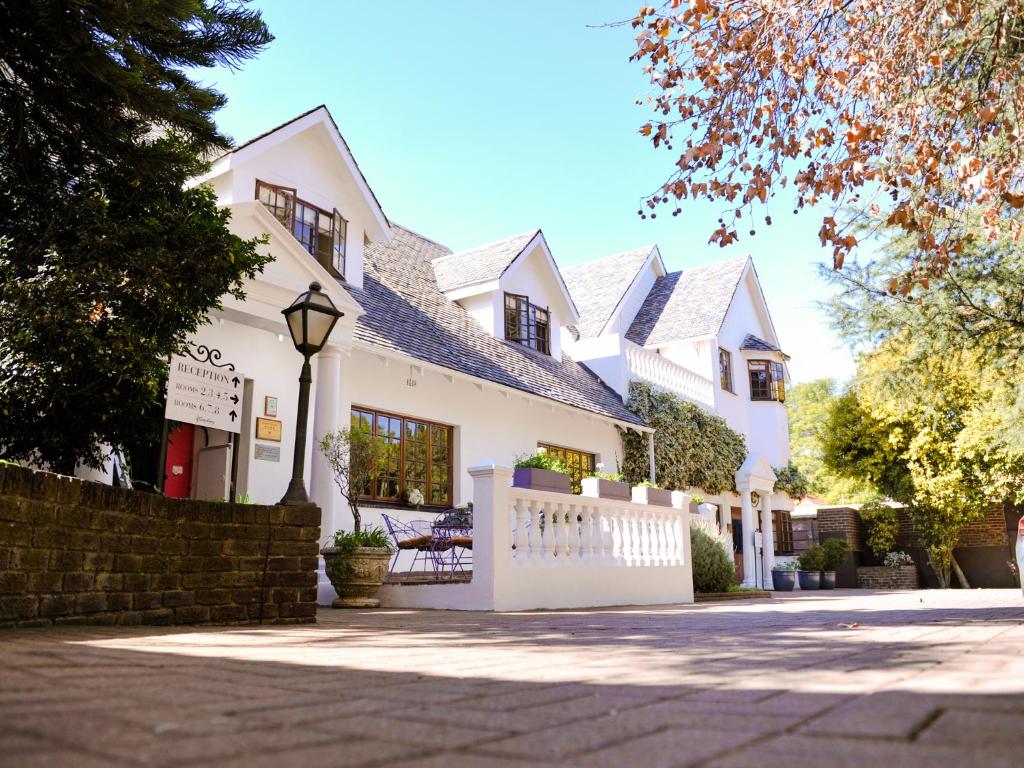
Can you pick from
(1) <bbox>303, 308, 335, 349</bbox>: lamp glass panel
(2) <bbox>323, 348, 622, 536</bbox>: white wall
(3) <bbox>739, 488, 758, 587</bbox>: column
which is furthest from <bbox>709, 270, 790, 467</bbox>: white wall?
(1) <bbox>303, 308, 335, 349</bbox>: lamp glass panel

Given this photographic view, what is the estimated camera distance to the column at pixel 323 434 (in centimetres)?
1027

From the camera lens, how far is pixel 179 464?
10.8 metres

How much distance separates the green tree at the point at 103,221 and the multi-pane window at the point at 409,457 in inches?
224

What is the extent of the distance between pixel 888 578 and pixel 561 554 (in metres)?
17.7

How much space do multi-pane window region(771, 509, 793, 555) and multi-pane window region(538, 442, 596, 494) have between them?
1035 cm

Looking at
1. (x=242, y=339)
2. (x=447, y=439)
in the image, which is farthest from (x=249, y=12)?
(x=447, y=439)

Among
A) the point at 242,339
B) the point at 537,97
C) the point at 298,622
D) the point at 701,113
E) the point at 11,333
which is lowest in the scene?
the point at 298,622

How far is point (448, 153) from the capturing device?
51.2 ft

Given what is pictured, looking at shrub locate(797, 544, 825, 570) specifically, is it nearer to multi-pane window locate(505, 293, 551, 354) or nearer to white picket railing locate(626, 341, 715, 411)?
white picket railing locate(626, 341, 715, 411)

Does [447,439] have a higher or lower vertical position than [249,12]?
lower

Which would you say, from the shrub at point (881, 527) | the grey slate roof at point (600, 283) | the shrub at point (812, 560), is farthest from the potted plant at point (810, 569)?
the grey slate roof at point (600, 283)

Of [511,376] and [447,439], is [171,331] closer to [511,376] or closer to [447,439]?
[447,439]

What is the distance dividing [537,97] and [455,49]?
1605 millimetres

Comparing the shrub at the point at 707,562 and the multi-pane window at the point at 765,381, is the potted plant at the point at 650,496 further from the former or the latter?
the multi-pane window at the point at 765,381
